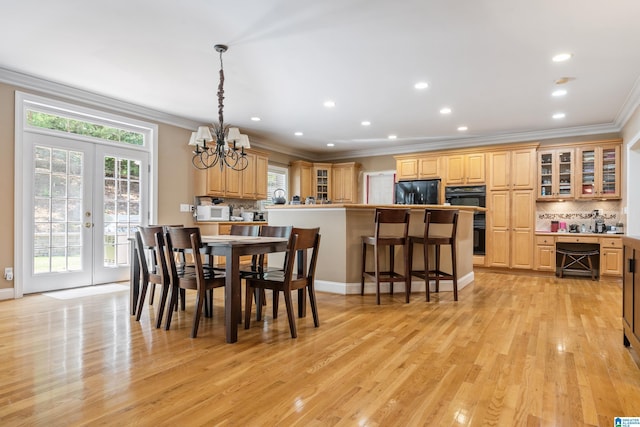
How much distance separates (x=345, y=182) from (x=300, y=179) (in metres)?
1.04

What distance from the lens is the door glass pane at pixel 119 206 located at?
531 cm

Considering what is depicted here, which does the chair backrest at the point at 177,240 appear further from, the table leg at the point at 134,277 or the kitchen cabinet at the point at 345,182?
the kitchen cabinet at the point at 345,182

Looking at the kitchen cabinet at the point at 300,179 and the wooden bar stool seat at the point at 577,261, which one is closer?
the wooden bar stool seat at the point at 577,261

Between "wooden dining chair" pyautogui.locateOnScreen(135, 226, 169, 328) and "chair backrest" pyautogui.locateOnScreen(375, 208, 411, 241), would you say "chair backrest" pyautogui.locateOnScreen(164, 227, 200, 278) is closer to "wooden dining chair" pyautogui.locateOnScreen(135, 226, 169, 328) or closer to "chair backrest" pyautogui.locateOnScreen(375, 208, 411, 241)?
"wooden dining chair" pyautogui.locateOnScreen(135, 226, 169, 328)

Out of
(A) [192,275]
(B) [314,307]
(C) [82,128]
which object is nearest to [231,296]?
(A) [192,275]

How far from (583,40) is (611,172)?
12.6ft

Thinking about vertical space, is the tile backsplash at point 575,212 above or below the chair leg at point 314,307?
above

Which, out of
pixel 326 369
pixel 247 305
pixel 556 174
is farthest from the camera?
pixel 556 174

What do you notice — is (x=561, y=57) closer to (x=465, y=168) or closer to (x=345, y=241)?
(x=345, y=241)

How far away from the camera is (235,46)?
357cm

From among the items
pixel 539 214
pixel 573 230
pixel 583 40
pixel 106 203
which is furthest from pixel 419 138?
pixel 106 203

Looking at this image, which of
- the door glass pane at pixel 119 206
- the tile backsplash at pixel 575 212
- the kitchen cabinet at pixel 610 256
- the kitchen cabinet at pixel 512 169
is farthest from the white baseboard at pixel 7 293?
the kitchen cabinet at pixel 610 256

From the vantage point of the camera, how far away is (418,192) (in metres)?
7.66

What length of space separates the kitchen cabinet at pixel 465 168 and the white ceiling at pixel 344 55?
3.52ft
